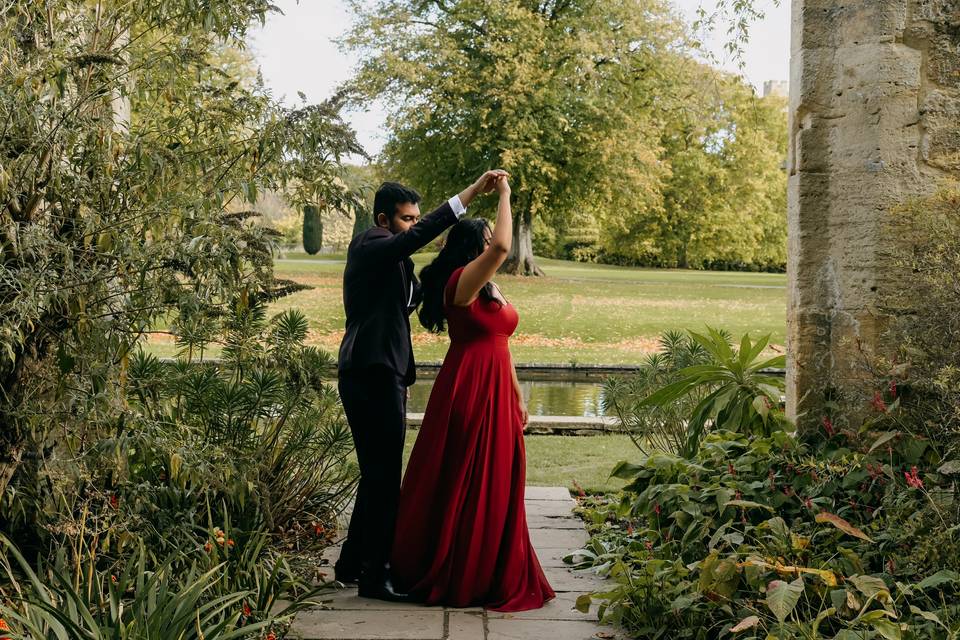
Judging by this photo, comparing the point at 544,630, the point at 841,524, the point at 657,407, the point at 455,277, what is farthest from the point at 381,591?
the point at 657,407

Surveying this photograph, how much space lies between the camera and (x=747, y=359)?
585 cm

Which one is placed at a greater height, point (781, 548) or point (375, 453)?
point (375, 453)

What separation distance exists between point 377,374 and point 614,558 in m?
1.61

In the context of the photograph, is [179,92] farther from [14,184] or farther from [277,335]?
[277,335]

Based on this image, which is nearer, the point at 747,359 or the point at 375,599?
the point at 375,599

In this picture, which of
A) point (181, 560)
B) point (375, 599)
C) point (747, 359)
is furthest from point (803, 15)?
point (181, 560)

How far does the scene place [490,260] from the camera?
14.5 feet

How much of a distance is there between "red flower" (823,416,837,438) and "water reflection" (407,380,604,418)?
5.24m

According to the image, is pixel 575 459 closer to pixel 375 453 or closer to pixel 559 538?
pixel 559 538

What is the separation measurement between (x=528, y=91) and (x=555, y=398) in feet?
54.1

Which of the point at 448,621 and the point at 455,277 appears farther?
the point at 455,277

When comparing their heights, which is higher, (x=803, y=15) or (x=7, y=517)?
(x=803, y=15)

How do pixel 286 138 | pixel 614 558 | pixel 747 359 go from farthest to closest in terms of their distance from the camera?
pixel 747 359 < pixel 614 558 < pixel 286 138

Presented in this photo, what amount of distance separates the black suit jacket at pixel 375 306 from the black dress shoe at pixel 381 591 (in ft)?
3.18
